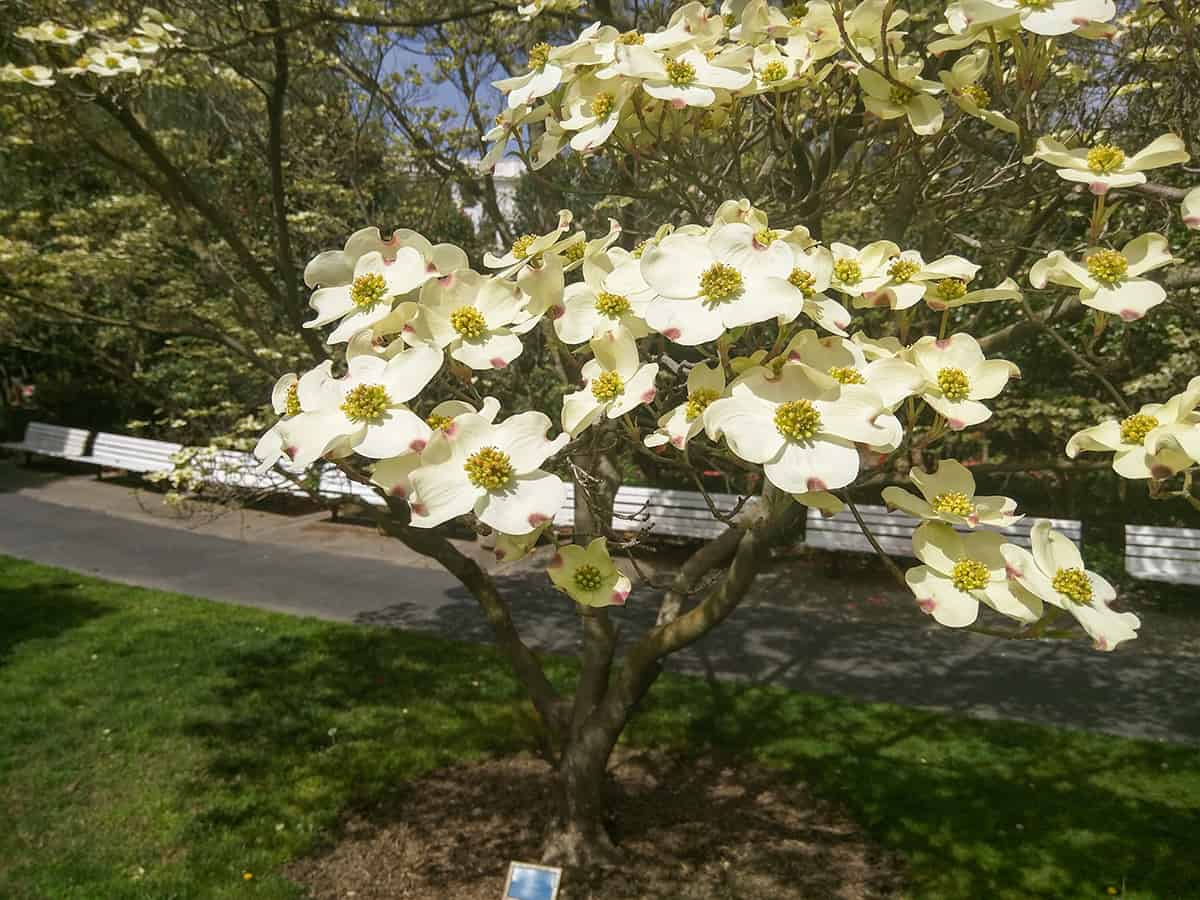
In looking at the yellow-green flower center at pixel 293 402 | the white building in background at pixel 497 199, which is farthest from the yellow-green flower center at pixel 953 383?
the white building in background at pixel 497 199

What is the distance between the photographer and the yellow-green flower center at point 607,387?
1188mm

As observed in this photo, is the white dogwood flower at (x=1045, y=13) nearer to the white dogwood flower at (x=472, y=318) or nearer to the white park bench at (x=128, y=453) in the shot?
the white dogwood flower at (x=472, y=318)

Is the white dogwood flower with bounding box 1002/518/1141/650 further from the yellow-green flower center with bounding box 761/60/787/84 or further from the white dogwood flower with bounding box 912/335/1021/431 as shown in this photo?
the yellow-green flower center with bounding box 761/60/787/84

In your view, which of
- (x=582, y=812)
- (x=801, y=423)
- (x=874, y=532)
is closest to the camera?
(x=801, y=423)

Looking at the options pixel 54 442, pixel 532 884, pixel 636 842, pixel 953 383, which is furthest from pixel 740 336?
pixel 54 442

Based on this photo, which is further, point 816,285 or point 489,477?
point 816,285

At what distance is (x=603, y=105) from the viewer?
153 centimetres

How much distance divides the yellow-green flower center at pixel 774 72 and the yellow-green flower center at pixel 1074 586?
0.98 meters

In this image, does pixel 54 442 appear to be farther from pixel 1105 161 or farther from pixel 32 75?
pixel 1105 161

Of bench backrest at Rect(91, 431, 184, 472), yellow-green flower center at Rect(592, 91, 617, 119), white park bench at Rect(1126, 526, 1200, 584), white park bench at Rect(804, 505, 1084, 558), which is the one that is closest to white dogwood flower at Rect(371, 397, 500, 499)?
yellow-green flower center at Rect(592, 91, 617, 119)

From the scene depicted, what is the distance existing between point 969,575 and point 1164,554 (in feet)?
23.2

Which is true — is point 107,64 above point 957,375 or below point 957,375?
above

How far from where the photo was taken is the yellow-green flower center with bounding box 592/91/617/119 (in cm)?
153

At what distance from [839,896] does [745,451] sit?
9.34 feet
